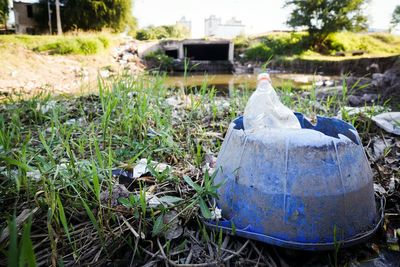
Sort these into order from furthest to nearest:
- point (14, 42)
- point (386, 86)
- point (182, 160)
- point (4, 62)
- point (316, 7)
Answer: point (316, 7), point (14, 42), point (4, 62), point (386, 86), point (182, 160)

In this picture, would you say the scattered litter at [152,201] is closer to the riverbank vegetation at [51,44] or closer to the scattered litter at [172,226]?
the scattered litter at [172,226]

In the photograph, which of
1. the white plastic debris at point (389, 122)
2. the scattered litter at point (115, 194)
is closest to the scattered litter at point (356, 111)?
the white plastic debris at point (389, 122)

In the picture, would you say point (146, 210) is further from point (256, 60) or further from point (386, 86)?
point (256, 60)

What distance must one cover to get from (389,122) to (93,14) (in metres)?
22.4

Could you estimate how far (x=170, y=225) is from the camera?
1.09 m

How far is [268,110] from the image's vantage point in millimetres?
1505

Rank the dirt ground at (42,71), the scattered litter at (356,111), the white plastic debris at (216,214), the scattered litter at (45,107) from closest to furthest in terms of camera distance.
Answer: the white plastic debris at (216,214)
the scattered litter at (356,111)
the scattered litter at (45,107)
the dirt ground at (42,71)

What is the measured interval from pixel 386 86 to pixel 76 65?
1046 cm

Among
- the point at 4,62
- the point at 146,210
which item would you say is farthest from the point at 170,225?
the point at 4,62

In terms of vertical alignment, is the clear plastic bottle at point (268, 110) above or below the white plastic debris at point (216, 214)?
above

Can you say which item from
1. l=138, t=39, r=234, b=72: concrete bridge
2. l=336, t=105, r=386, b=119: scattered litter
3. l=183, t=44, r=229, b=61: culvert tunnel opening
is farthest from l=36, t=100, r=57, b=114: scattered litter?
l=183, t=44, r=229, b=61: culvert tunnel opening

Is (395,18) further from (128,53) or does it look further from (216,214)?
Answer: (216,214)

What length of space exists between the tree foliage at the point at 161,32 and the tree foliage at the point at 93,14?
1987 mm

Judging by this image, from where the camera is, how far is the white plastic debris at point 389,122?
2000 mm
